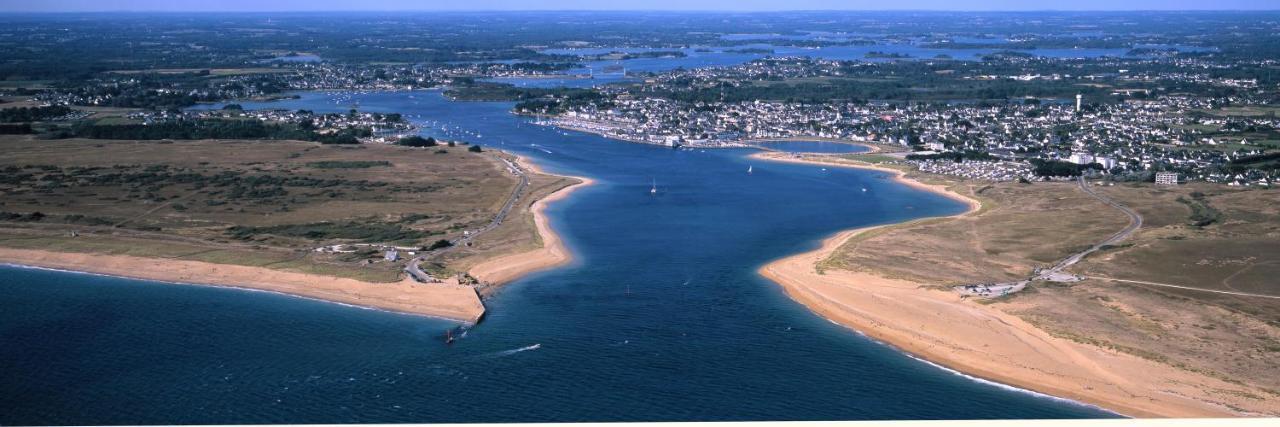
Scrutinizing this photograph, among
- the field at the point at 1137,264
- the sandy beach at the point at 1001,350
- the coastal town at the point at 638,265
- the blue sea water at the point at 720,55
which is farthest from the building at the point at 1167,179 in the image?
the blue sea water at the point at 720,55

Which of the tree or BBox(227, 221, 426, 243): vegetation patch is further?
the tree

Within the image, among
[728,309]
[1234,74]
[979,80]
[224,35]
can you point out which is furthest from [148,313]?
[224,35]

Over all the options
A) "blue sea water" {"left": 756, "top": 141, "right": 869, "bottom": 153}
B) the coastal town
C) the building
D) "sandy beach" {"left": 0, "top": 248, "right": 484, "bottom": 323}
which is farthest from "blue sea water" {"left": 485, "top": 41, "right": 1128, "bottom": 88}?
"sandy beach" {"left": 0, "top": 248, "right": 484, "bottom": 323}

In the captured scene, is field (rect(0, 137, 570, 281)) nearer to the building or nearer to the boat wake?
the boat wake

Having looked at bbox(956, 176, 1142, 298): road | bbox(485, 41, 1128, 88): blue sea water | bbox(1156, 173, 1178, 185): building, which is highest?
bbox(956, 176, 1142, 298): road

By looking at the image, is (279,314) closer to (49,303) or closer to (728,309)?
(49,303)

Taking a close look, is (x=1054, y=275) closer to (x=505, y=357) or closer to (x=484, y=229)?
(x=505, y=357)

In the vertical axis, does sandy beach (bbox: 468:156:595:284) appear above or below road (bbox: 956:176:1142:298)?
below
